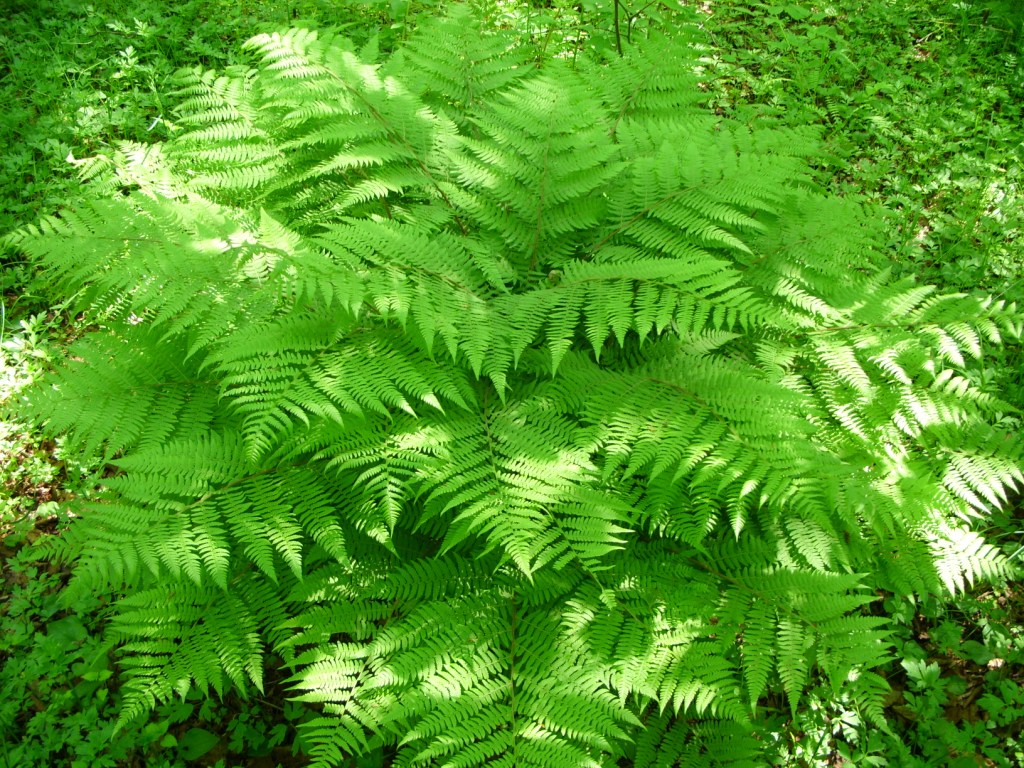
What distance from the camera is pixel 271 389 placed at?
7.08 ft

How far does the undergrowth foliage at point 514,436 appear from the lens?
2160 mm

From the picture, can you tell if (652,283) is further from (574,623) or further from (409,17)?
(409,17)

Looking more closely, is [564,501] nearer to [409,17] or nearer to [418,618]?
[418,618]

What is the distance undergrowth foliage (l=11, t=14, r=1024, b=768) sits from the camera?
2160 mm

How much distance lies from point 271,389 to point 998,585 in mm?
2938

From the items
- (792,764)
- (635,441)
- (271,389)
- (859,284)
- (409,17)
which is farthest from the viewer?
(409,17)

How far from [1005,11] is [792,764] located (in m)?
5.70

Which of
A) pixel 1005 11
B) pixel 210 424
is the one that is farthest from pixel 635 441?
pixel 1005 11

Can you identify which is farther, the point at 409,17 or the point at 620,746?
the point at 409,17

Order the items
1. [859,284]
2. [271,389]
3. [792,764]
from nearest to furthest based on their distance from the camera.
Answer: [271,389] → [792,764] → [859,284]

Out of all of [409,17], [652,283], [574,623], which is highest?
[409,17]

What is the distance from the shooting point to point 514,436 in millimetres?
2283

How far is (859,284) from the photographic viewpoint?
2.82 m

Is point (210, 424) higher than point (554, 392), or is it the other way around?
point (554, 392)
